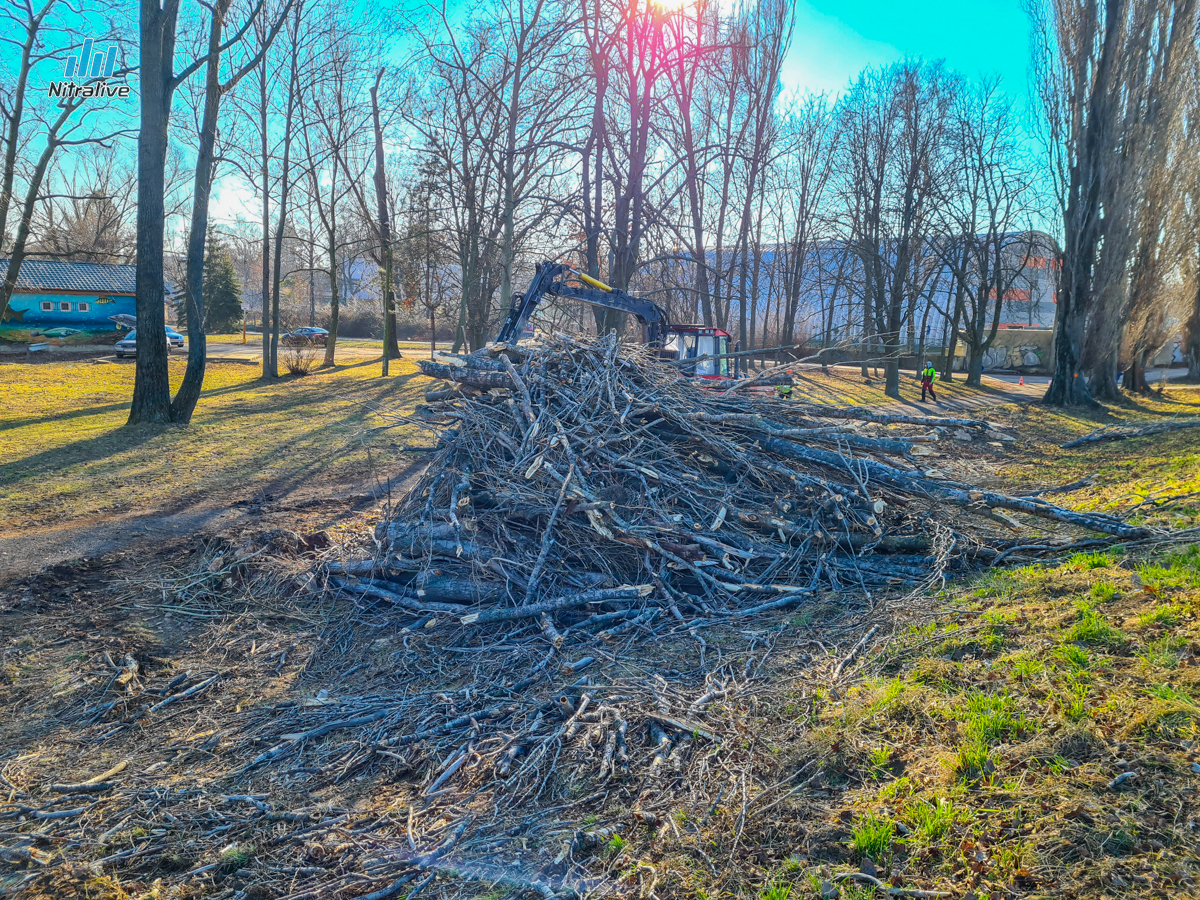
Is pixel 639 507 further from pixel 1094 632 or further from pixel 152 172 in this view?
pixel 152 172

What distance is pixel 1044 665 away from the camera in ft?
11.7

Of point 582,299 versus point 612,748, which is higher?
point 582,299

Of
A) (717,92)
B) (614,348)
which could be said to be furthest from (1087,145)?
(614,348)

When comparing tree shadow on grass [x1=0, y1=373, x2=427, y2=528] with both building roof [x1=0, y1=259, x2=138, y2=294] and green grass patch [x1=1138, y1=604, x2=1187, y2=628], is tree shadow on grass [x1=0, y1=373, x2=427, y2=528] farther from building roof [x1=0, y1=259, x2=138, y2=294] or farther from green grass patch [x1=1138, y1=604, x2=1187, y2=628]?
building roof [x1=0, y1=259, x2=138, y2=294]

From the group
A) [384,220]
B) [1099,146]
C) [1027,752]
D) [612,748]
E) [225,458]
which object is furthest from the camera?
[384,220]

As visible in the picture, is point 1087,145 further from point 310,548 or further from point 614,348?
point 310,548

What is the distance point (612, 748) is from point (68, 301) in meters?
41.1

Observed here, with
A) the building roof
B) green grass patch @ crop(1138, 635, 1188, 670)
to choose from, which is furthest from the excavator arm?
the building roof

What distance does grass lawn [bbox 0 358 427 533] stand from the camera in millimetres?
8422

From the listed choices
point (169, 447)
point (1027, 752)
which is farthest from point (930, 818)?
point (169, 447)

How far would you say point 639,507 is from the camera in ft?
18.4

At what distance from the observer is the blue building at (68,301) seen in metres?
31.5

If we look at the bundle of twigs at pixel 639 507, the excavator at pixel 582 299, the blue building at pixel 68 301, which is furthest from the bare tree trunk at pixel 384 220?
the bundle of twigs at pixel 639 507

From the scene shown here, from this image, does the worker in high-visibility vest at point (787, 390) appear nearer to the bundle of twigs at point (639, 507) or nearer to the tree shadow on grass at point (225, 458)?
the bundle of twigs at point (639, 507)
